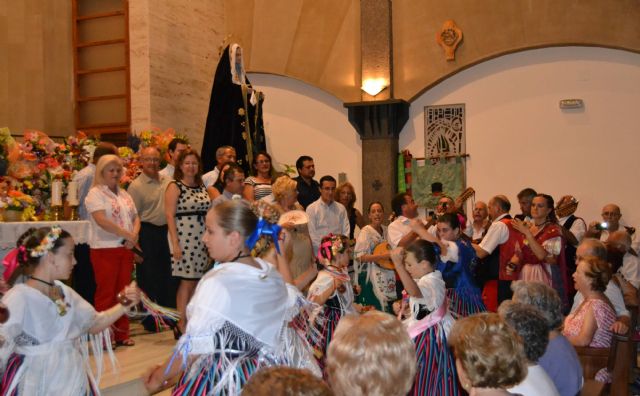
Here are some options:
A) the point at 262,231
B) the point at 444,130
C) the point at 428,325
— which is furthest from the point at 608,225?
the point at 262,231

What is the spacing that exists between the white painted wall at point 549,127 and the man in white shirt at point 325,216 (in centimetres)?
380

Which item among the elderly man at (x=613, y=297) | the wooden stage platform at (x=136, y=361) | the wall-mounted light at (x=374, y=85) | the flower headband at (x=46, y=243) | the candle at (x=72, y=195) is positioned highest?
the wall-mounted light at (x=374, y=85)

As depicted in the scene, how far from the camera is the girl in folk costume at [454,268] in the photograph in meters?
5.50

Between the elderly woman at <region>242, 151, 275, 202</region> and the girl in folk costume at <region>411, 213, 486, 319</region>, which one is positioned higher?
the elderly woman at <region>242, 151, 275, 202</region>

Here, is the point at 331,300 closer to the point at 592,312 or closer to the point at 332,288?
the point at 332,288

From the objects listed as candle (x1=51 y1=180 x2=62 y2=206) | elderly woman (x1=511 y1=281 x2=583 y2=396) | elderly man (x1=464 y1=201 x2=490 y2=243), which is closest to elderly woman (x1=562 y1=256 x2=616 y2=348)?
elderly woman (x1=511 y1=281 x2=583 y2=396)

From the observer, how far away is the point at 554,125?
1005 centimetres

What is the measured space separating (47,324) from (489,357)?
209 cm

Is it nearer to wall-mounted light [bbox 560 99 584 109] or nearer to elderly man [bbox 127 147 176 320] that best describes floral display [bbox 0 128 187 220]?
elderly man [bbox 127 147 176 320]

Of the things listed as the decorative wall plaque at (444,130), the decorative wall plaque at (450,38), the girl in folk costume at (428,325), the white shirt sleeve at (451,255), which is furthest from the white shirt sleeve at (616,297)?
the decorative wall plaque at (450,38)

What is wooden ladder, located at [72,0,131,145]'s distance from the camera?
28.1 ft

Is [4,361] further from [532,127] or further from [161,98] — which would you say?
[532,127]

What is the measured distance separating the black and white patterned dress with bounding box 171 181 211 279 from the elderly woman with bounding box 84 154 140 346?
1.23ft

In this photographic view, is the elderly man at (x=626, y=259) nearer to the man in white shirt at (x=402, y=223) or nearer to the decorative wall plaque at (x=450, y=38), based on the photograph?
the man in white shirt at (x=402, y=223)
